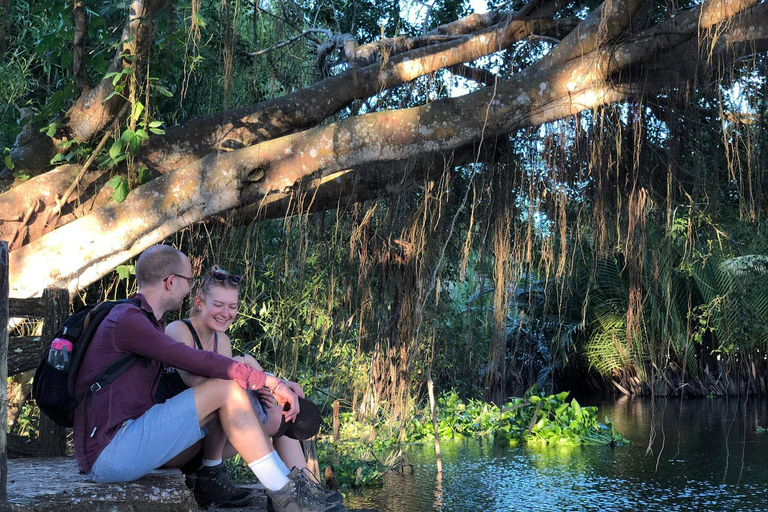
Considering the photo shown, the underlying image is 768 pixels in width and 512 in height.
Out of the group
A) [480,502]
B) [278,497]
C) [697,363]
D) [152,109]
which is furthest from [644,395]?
[278,497]

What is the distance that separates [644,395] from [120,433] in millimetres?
13394

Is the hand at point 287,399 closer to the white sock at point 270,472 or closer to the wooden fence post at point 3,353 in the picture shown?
the white sock at point 270,472

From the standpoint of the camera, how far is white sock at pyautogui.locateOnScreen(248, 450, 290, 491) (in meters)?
3.15

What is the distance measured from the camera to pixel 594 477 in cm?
725

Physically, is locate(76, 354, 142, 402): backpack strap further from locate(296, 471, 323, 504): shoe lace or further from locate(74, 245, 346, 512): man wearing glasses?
locate(296, 471, 323, 504): shoe lace

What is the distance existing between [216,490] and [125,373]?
0.65 meters

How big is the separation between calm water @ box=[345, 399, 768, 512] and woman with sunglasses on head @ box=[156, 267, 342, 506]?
2597mm

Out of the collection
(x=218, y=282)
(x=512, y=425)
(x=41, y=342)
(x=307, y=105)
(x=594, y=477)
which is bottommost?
(x=594, y=477)

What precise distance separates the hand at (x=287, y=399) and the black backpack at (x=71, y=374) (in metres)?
0.59

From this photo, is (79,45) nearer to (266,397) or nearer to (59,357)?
(59,357)

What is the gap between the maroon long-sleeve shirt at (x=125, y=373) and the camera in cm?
304

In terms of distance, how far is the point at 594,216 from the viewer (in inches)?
231

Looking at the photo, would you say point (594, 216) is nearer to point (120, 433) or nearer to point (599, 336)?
point (120, 433)

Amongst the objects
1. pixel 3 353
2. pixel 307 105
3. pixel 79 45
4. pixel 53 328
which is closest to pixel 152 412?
pixel 3 353
